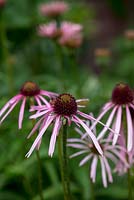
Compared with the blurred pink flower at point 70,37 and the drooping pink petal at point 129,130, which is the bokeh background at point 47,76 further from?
the drooping pink petal at point 129,130

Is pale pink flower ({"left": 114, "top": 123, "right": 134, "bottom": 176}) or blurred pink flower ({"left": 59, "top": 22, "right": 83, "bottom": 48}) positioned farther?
blurred pink flower ({"left": 59, "top": 22, "right": 83, "bottom": 48})

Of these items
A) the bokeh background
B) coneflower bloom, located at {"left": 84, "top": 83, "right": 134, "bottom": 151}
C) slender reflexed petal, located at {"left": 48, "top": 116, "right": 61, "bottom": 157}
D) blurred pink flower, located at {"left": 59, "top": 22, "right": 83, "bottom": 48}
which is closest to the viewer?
slender reflexed petal, located at {"left": 48, "top": 116, "right": 61, "bottom": 157}

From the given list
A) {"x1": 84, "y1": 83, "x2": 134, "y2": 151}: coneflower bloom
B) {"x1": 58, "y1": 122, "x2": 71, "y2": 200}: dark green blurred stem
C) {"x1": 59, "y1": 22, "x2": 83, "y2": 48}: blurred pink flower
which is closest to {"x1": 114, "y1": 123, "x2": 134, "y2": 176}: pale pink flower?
{"x1": 84, "y1": 83, "x2": 134, "y2": 151}: coneflower bloom

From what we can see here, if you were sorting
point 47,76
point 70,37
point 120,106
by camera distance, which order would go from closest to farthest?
point 120,106, point 70,37, point 47,76

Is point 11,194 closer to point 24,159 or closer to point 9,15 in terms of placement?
point 24,159

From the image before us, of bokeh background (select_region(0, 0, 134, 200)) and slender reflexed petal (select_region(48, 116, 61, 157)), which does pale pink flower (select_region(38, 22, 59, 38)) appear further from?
slender reflexed petal (select_region(48, 116, 61, 157))

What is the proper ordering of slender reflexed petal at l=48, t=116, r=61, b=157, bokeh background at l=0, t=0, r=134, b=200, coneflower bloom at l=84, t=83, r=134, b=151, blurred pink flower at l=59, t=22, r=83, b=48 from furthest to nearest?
blurred pink flower at l=59, t=22, r=83, b=48, bokeh background at l=0, t=0, r=134, b=200, coneflower bloom at l=84, t=83, r=134, b=151, slender reflexed petal at l=48, t=116, r=61, b=157

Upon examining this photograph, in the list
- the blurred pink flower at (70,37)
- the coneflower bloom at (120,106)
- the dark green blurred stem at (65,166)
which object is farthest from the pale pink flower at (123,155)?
the blurred pink flower at (70,37)

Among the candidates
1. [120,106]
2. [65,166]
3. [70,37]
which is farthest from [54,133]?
[70,37]

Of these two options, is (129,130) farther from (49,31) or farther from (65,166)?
(49,31)

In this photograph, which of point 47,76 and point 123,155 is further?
point 47,76
